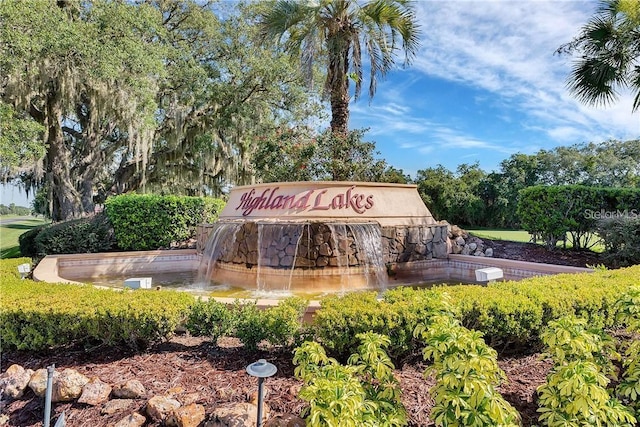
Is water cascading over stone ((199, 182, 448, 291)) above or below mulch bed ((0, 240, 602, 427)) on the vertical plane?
above

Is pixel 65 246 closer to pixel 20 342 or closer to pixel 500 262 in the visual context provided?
pixel 20 342

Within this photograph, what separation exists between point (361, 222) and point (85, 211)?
37.7 feet

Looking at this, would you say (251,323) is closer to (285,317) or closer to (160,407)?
(285,317)

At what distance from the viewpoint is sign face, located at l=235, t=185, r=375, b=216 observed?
7254mm

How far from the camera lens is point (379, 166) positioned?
39.6 ft

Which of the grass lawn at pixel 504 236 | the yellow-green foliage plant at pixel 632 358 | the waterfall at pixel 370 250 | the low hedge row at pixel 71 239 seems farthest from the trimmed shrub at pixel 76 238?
the yellow-green foliage plant at pixel 632 358

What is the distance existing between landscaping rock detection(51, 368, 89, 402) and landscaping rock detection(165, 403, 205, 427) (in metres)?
0.79

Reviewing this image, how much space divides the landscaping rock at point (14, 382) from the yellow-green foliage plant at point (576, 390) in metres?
3.33

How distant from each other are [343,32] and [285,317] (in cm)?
946

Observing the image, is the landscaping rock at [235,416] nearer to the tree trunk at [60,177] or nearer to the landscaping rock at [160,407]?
the landscaping rock at [160,407]

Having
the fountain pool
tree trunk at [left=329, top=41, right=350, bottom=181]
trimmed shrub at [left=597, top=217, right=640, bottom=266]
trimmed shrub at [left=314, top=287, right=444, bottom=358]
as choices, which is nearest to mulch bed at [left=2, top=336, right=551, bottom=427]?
trimmed shrub at [left=314, top=287, right=444, bottom=358]

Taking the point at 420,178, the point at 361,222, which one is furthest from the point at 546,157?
the point at 361,222

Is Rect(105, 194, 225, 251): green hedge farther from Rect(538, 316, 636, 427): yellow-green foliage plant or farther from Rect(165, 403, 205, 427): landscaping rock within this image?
Rect(538, 316, 636, 427): yellow-green foliage plant

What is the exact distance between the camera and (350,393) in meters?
1.77
